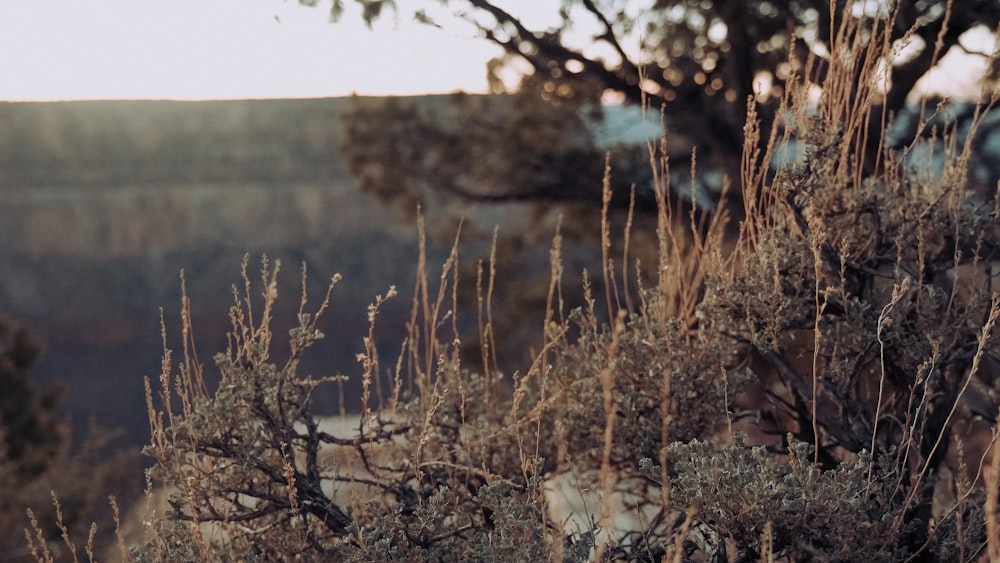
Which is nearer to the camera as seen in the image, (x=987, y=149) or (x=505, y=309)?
(x=987, y=149)

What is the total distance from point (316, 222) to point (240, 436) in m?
26.0

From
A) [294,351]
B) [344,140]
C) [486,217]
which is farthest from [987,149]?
[486,217]

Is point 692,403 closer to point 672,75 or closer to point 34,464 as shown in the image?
point 672,75

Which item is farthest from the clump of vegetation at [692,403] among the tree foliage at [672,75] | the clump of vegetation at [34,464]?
the clump of vegetation at [34,464]

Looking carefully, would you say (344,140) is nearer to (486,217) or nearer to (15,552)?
(15,552)

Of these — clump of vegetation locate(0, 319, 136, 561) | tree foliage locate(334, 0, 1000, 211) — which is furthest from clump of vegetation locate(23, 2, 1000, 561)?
clump of vegetation locate(0, 319, 136, 561)

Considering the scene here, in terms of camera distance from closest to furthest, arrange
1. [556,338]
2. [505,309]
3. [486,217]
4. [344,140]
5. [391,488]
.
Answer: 1. [556,338]
2. [391,488]
3. [344,140]
4. [505,309]
5. [486,217]

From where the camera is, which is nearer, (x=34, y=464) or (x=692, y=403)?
(x=692, y=403)

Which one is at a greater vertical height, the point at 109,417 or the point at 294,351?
the point at 294,351

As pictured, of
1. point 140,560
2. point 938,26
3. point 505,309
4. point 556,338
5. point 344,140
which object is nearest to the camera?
point 140,560

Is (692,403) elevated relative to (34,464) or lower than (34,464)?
elevated

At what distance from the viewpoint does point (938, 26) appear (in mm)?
5707

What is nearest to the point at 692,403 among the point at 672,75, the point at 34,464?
the point at 672,75

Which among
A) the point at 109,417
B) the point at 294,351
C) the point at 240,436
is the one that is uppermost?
the point at 294,351
